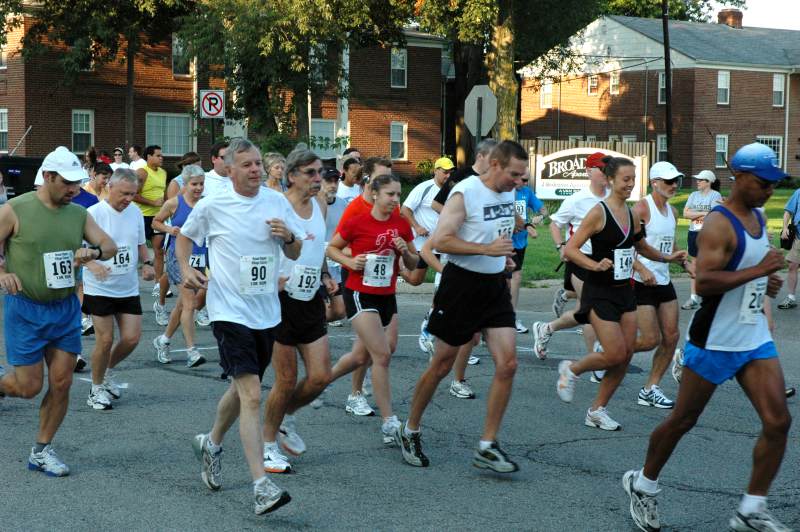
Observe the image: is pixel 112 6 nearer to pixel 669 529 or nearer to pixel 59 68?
pixel 59 68

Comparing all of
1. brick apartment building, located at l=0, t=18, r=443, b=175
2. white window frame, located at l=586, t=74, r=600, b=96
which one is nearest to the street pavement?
brick apartment building, located at l=0, t=18, r=443, b=175

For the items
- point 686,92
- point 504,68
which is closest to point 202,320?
point 504,68

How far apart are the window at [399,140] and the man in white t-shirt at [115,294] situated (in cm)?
4202

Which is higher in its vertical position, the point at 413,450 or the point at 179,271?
the point at 179,271

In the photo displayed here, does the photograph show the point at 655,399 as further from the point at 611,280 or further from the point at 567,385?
the point at 611,280

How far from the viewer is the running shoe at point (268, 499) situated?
5.59 meters

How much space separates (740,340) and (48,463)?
4073 millimetres

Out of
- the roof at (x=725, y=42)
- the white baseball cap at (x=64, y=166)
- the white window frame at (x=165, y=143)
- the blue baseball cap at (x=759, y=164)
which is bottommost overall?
the white baseball cap at (x=64, y=166)

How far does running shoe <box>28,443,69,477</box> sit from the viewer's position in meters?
6.59

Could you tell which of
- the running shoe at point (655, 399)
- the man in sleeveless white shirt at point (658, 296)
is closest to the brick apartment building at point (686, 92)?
the man in sleeveless white shirt at point (658, 296)

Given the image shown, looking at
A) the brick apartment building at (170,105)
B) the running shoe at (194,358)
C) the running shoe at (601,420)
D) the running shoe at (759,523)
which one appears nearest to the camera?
the running shoe at (759,523)

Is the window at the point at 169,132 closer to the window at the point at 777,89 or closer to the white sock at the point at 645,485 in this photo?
the window at the point at 777,89

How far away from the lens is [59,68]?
135 ft

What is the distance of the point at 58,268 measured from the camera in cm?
670
